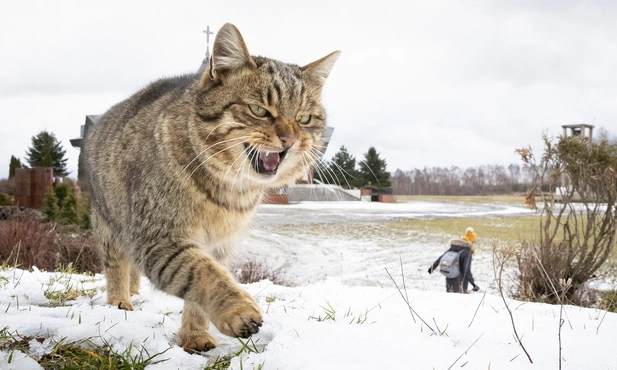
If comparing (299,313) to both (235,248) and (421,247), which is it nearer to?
(235,248)

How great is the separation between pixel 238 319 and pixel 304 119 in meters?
1.45

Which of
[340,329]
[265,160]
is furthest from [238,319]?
[265,160]

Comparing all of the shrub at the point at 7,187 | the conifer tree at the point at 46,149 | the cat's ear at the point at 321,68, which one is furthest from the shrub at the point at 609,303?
→ the conifer tree at the point at 46,149

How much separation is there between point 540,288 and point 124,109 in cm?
787

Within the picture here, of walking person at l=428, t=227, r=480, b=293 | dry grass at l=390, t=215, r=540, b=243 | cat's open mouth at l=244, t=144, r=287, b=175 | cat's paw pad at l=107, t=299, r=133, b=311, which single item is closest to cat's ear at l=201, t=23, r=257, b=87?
cat's open mouth at l=244, t=144, r=287, b=175

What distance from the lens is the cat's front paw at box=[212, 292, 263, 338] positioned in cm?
211

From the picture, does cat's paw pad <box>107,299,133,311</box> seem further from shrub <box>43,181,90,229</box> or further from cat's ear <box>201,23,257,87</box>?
shrub <box>43,181,90,229</box>

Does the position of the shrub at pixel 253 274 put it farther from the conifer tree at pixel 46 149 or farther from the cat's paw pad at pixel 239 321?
the conifer tree at pixel 46 149

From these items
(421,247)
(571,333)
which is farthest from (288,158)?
(421,247)

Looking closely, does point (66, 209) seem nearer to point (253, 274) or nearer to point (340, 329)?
point (253, 274)

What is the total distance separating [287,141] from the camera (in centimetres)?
273

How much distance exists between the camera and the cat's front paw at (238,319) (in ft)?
6.93

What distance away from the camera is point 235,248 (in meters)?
3.45

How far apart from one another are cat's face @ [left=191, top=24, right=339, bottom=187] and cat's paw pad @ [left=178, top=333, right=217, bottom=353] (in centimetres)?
95
